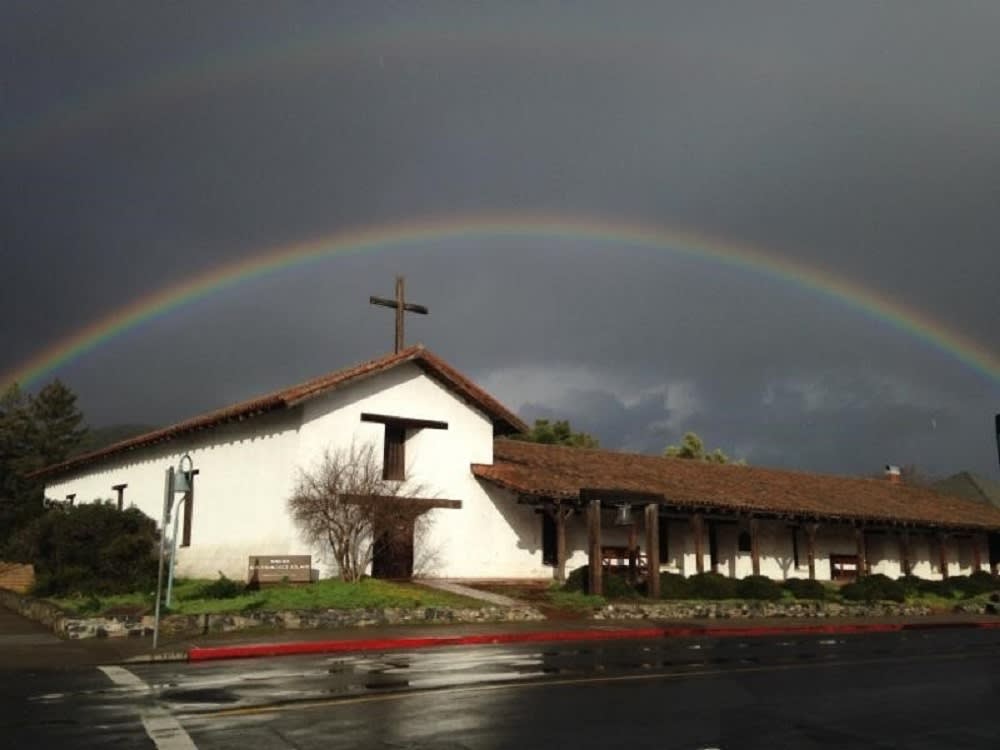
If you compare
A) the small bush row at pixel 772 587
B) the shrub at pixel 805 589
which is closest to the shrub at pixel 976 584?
the small bush row at pixel 772 587

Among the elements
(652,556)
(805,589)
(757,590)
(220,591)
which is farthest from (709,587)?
A: (220,591)

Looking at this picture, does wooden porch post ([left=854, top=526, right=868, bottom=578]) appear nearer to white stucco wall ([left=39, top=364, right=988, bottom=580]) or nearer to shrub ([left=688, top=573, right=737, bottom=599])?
white stucco wall ([left=39, top=364, right=988, bottom=580])

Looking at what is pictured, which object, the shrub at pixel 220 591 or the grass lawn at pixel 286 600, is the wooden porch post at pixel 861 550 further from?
the shrub at pixel 220 591

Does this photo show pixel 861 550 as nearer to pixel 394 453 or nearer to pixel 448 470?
pixel 448 470

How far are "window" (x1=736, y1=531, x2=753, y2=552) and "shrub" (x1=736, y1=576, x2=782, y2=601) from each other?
24.4 feet

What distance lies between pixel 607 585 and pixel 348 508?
298 inches

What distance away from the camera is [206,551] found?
2847 centimetres

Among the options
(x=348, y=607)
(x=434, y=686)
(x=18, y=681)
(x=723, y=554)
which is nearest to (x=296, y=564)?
(x=348, y=607)

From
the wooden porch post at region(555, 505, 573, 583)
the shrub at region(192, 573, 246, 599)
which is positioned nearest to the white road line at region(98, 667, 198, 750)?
the shrub at region(192, 573, 246, 599)

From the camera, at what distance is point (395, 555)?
1088 inches

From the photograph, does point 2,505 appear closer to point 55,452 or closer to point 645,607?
point 55,452

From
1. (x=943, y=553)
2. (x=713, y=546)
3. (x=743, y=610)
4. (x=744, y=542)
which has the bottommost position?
(x=743, y=610)

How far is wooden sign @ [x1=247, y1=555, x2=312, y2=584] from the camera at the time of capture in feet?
79.1

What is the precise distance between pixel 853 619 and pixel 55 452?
209 ft
